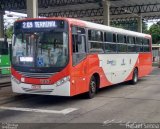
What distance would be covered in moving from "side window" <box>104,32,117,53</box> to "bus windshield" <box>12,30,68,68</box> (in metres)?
3.74

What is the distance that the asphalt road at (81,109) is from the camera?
9.99 metres

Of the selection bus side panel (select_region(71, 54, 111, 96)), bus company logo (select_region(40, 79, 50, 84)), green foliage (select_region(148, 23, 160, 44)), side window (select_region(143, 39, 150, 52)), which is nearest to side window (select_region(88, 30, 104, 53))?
bus side panel (select_region(71, 54, 111, 96))

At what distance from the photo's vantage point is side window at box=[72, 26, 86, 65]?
1294 cm

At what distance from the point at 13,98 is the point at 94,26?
4112mm

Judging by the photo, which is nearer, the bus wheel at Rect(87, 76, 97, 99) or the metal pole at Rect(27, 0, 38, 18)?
the bus wheel at Rect(87, 76, 97, 99)

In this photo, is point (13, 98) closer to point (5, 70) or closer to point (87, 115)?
point (87, 115)

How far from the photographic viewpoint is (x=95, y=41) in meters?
14.9

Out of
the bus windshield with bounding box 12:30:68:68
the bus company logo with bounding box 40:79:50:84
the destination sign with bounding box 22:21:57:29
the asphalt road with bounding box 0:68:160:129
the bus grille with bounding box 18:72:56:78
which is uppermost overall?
the destination sign with bounding box 22:21:57:29

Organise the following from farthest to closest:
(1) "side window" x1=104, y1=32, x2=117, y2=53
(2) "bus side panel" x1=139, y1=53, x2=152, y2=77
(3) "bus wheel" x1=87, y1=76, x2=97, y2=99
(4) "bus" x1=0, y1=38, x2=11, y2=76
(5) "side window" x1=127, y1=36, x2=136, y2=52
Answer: (4) "bus" x1=0, y1=38, x2=11, y2=76
(2) "bus side panel" x1=139, y1=53, x2=152, y2=77
(5) "side window" x1=127, y1=36, x2=136, y2=52
(1) "side window" x1=104, y1=32, x2=117, y2=53
(3) "bus wheel" x1=87, y1=76, x2=97, y2=99

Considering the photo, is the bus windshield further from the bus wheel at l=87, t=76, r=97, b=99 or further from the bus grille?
the bus wheel at l=87, t=76, r=97, b=99

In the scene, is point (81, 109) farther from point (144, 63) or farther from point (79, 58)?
point (144, 63)

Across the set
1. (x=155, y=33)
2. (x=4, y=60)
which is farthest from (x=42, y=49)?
(x=155, y=33)

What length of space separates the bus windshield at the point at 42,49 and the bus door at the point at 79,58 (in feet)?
1.47

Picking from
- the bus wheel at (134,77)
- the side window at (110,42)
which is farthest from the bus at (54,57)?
the bus wheel at (134,77)
